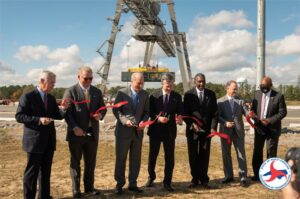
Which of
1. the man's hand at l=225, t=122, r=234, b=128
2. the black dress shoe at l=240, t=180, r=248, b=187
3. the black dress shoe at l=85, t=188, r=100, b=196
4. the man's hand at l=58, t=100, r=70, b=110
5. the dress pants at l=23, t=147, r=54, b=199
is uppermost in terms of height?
the man's hand at l=58, t=100, r=70, b=110

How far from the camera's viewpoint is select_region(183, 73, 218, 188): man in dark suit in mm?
5977

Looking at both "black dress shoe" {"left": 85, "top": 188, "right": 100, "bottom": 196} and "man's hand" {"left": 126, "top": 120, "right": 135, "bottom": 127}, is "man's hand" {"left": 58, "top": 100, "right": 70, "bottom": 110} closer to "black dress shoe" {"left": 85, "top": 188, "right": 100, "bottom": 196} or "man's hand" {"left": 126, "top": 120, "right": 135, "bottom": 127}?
"man's hand" {"left": 126, "top": 120, "right": 135, "bottom": 127}

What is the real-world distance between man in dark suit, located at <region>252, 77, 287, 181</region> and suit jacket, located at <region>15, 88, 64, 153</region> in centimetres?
366

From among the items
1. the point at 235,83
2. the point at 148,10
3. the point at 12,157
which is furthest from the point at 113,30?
the point at 235,83

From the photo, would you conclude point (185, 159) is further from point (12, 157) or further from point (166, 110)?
point (12, 157)

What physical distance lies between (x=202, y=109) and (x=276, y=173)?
12.7 feet

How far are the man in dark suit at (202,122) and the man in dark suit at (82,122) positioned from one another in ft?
5.02

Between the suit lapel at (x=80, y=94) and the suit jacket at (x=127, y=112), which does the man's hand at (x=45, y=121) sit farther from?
the suit jacket at (x=127, y=112)

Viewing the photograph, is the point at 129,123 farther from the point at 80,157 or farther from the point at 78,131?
the point at 80,157

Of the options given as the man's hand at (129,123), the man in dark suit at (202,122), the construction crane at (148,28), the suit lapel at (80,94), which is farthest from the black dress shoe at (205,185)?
the construction crane at (148,28)

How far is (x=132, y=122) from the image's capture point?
5496 millimetres

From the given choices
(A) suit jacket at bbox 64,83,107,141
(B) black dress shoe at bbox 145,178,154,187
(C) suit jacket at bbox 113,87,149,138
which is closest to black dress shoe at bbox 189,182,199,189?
(B) black dress shoe at bbox 145,178,154,187

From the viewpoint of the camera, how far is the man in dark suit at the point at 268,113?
20.6 feet

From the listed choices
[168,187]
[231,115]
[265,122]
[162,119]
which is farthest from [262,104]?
[168,187]
